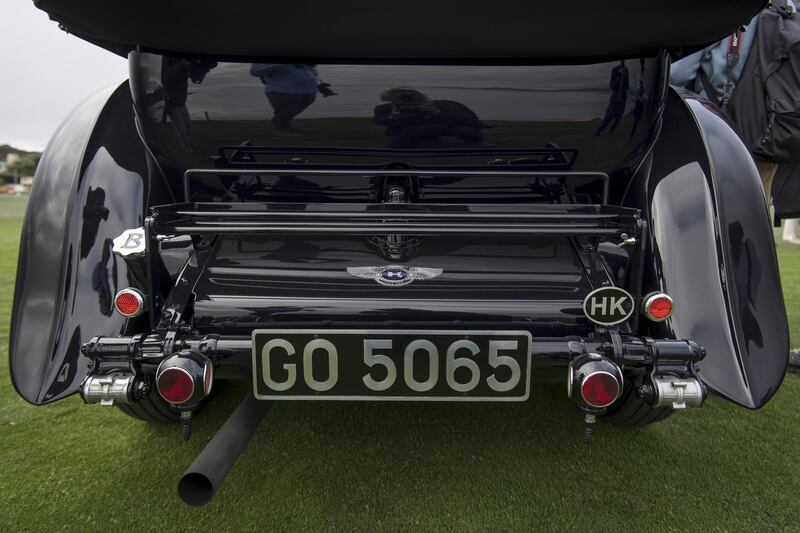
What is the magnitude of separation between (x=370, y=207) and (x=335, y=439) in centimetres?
110

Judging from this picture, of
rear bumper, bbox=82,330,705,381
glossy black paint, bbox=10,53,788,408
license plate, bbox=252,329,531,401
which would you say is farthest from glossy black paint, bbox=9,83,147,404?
license plate, bbox=252,329,531,401

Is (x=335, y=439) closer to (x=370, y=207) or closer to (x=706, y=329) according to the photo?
(x=370, y=207)

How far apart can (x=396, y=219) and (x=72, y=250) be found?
1.06 meters

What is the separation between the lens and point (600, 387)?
1.45m

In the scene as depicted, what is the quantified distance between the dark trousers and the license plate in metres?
0.75

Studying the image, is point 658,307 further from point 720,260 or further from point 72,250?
point 72,250

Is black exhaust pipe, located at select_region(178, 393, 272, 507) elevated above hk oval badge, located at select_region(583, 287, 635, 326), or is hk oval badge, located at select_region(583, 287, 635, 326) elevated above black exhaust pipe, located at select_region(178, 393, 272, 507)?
hk oval badge, located at select_region(583, 287, 635, 326)

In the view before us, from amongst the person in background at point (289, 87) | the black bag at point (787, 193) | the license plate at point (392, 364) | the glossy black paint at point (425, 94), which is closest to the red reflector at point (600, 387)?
the license plate at point (392, 364)

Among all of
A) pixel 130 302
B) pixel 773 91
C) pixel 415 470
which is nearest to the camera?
pixel 130 302

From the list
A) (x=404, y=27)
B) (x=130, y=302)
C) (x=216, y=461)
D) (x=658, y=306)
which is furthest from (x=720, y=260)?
(x=130, y=302)

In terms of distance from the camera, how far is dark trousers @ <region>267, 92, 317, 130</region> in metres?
1.76

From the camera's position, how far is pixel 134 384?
1506mm

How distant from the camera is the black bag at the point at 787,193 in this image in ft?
9.99

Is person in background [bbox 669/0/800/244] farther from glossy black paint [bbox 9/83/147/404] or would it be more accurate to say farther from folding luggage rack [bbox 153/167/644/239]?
glossy black paint [bbox 9/83/147/404]
